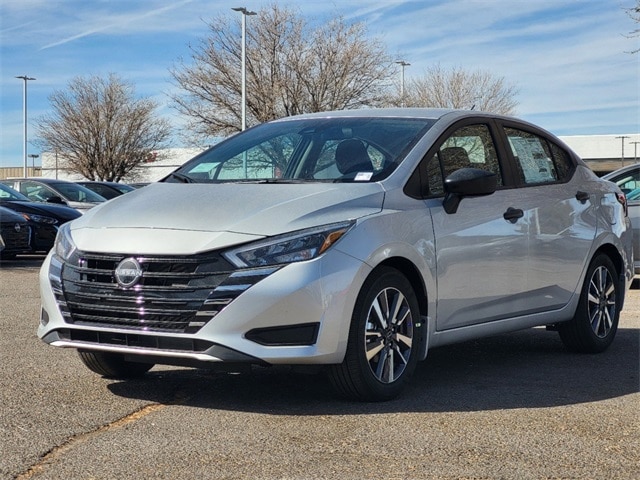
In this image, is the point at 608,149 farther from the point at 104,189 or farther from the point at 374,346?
the point at 374,346

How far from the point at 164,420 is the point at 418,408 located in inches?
52.5

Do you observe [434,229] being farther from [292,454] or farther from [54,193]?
[54,193]

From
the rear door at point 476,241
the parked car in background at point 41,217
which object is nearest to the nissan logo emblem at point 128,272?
the rear door at point 476,241

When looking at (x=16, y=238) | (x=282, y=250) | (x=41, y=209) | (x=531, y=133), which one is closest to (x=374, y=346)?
(x=282, y=250)

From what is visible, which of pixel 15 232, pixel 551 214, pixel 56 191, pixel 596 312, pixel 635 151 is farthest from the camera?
pixel 635 151

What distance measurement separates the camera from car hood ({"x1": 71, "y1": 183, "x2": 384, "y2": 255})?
5.02 metres

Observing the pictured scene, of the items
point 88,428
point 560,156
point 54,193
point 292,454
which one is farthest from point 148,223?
point 54,193

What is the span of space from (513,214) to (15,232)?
35.5 ft

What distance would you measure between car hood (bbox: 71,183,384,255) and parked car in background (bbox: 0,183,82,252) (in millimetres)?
10418

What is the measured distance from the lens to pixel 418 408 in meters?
5.29

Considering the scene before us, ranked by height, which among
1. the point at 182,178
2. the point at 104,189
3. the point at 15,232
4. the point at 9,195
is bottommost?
the point at 15,232

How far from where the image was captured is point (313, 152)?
6.19 m

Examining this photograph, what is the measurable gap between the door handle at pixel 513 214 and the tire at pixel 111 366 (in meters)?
2.39

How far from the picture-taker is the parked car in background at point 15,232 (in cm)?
1536
